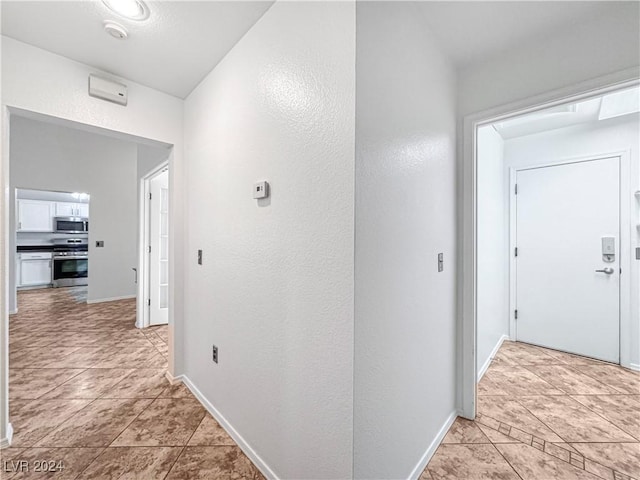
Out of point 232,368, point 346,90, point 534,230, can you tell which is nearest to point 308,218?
point 346,90

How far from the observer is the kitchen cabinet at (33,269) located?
21.4ft

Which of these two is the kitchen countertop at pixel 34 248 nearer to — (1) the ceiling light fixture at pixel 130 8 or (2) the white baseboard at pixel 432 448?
(1) the ceiling light fixture at pixel 130 8

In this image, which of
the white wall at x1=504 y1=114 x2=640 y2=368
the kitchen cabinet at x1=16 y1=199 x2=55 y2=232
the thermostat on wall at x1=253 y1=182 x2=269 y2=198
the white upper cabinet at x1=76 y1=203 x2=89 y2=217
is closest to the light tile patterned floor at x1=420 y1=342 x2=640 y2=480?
the white wall at x1=504 y1=114 x2=640 y2=368

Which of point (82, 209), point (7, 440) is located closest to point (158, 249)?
point (7, 440)

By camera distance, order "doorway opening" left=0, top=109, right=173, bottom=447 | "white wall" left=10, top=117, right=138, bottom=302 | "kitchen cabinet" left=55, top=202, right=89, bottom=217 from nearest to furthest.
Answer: "doorway opening" left=0, top=109, right=173, bottom=447 < "white wall" left=10, top=117, right=138, bottom=302 < "kitchen cabinet" left=55, top=202, right=89, bottom=217

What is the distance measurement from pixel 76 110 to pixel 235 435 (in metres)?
2.41

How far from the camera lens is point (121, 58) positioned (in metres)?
1.92

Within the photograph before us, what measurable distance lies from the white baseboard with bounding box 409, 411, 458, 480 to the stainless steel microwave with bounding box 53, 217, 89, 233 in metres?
8.61

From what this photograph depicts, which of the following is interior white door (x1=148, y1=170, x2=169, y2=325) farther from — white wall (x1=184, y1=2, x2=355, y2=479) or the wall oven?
the wall oven

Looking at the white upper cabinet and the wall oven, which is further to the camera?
the white upper cabinet

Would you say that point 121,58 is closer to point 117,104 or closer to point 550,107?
point 117,104

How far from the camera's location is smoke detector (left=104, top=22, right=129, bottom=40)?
162cm

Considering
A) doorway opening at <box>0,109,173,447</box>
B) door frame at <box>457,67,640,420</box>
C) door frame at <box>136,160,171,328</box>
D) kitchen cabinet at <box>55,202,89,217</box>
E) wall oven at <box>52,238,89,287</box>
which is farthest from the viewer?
kitchen cabinet at <box>55,202,89,217</box>

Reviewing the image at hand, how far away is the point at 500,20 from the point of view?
154 cm
